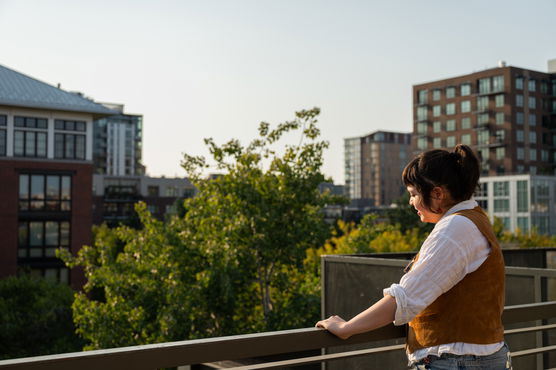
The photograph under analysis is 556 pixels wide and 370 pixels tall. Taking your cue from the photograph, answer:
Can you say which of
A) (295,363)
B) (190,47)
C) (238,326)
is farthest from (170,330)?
(295,363)

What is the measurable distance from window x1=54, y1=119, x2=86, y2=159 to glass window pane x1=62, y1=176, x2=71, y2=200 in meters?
1.37

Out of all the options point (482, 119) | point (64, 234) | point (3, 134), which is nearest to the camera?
point (3, 134)

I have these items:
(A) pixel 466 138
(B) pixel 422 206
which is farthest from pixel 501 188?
(B) pixel 422 206

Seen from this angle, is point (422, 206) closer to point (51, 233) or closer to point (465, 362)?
point (465, 362)

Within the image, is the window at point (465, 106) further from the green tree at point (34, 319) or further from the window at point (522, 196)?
the green tree at point (34, 319)

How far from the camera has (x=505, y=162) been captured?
7338cm

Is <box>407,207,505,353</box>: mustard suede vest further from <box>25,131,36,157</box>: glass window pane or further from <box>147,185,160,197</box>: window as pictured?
<box>147,185,160,197</box>: window

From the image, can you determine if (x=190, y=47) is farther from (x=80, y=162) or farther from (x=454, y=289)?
(x=80, y=162)

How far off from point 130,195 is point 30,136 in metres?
52.6

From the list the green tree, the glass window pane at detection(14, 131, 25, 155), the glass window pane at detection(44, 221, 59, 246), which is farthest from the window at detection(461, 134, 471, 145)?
the green tree

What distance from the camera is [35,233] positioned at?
38281 millimetres

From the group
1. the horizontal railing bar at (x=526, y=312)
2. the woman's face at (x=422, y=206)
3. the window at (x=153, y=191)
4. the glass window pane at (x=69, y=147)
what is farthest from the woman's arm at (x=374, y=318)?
the window at (x=153, y=191)

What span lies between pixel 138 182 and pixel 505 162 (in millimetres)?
51356

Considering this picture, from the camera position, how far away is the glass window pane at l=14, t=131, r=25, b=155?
3828 centimetres
